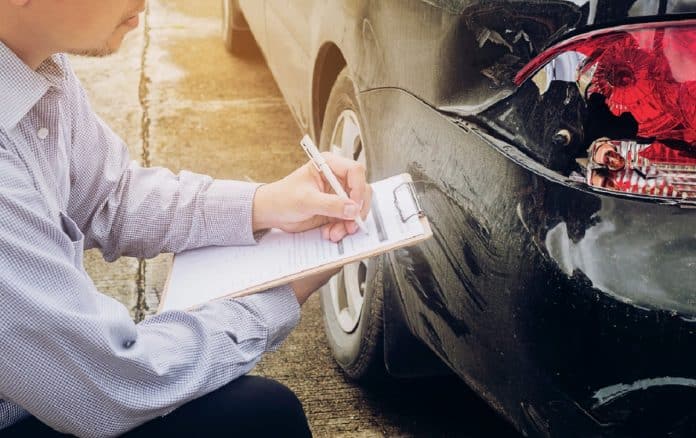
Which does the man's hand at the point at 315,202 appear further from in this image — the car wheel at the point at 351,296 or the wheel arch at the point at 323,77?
the wheel arch at the point at 323,77

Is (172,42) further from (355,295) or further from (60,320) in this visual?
(60,320)

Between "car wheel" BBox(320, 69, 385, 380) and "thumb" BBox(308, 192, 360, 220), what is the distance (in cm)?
51

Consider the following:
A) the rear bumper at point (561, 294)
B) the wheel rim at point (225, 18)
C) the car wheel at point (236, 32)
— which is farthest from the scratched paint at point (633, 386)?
the wheel rim at point (225, 18)

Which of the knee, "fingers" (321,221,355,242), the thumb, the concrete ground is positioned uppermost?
the thumb

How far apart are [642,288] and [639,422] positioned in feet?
0.70

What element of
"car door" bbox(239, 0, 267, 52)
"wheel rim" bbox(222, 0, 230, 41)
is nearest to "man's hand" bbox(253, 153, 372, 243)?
"car door" bbox(239, 0, 267, 52)

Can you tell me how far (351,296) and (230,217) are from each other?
85 centimetres

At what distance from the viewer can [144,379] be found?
125cm

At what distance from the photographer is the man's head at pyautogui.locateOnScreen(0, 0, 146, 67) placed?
47.3 inches

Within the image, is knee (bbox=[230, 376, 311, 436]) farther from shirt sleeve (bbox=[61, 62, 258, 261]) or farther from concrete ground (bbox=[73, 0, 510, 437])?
concrete ground (bbox=[73, 0, 510, 437])

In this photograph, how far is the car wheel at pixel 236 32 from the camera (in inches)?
201

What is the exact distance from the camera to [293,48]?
3125mm

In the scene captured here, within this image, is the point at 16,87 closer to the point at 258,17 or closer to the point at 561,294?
the point at 561,294

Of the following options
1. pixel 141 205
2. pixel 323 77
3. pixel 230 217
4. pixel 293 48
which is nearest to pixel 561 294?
pixel 230 217
